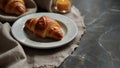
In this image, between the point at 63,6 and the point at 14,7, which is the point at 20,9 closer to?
the point at 14,7

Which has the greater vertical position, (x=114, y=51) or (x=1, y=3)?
(x=1, y=3)

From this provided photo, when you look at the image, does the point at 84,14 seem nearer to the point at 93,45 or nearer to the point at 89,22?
the point at 89,22

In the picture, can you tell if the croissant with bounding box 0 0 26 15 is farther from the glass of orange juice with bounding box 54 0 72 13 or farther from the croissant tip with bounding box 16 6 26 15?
the glass of orange juice with bounding box 54 0 72 13

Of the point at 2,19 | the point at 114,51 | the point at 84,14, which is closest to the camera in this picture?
the point at 114,51

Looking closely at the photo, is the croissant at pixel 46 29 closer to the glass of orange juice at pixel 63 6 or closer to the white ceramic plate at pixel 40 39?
the white ceramic plate at pixel 40 39

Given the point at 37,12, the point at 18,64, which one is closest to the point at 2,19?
the point at 37,12

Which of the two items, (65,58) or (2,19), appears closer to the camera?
(65,58)
